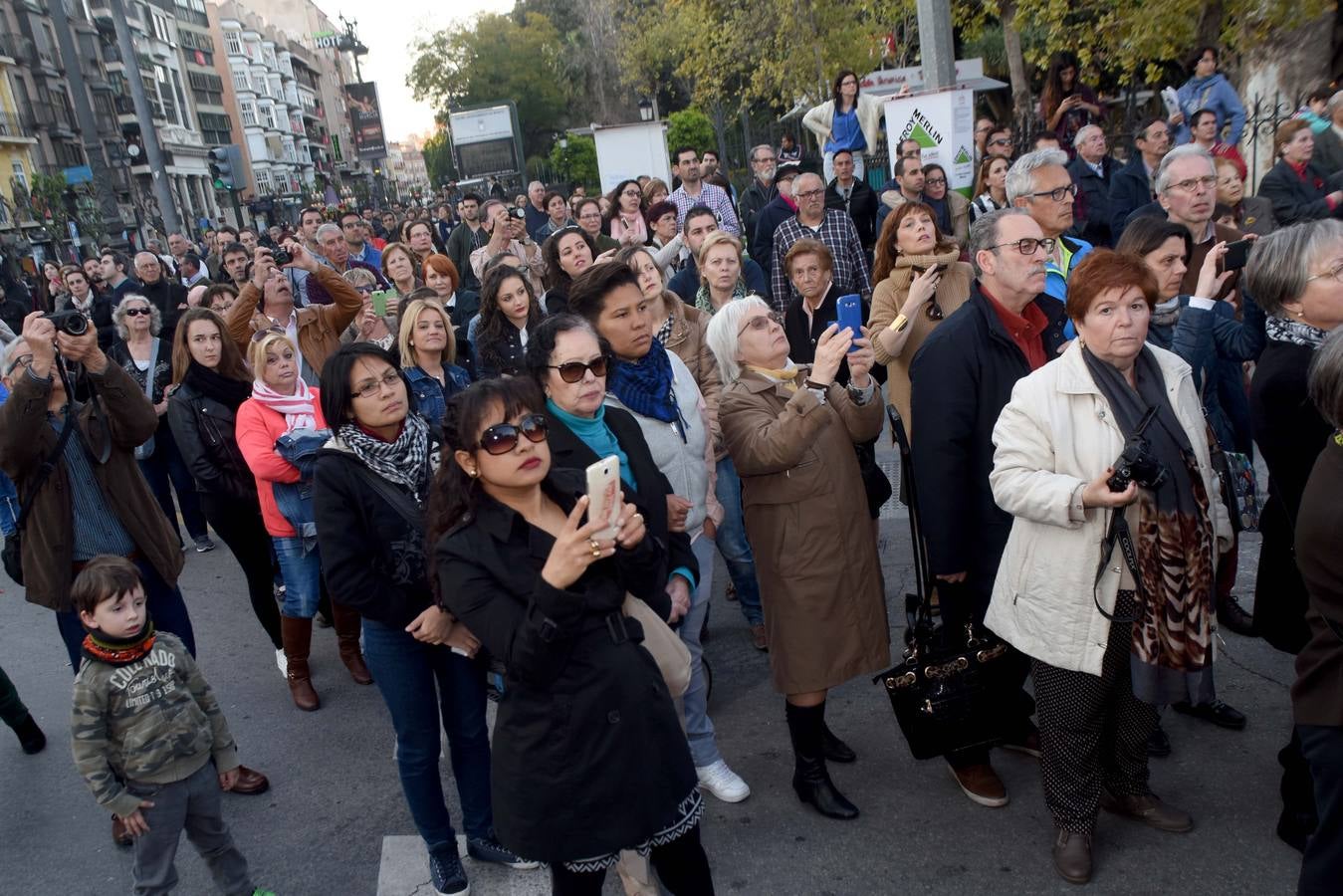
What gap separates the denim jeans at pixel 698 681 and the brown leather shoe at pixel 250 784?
6.16 feet

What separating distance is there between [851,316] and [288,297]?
3895mm

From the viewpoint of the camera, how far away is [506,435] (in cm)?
249

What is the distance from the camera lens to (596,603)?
242cm

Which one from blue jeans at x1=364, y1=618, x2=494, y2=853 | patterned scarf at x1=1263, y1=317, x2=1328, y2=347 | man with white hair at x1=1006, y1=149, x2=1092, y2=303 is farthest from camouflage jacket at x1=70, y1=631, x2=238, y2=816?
man with white hair at x1=1006, y1=149, x2=1092, y2=303

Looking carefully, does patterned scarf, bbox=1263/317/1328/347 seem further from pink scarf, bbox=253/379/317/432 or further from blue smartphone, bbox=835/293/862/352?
pink scarf, bbox=253/379/317/432

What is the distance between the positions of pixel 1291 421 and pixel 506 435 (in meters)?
2.33

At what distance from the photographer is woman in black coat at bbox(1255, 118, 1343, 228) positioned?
19.7 feet

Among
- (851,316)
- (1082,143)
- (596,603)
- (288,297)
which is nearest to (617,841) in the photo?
(596,603)

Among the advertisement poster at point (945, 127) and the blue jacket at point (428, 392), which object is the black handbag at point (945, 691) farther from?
the advertisement poster at point (945, 127)

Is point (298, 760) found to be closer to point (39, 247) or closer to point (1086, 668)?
point (1086, 668)

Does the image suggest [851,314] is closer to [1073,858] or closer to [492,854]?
[1073,858]

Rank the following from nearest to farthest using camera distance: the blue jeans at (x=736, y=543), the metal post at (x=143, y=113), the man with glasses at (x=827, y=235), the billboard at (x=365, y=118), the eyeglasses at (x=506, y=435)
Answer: the eyeglasses at (x=506, y=435)
the blue jeans at (x=736, y=543)
the man with glasses at (x=827, y=235)
the metal post at (x=143, y=113)
the billboard at (x=365, y=118)

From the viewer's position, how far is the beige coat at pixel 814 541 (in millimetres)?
3436

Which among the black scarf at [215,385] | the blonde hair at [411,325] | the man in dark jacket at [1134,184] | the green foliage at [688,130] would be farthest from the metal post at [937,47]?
the green foliage at [688,130]
